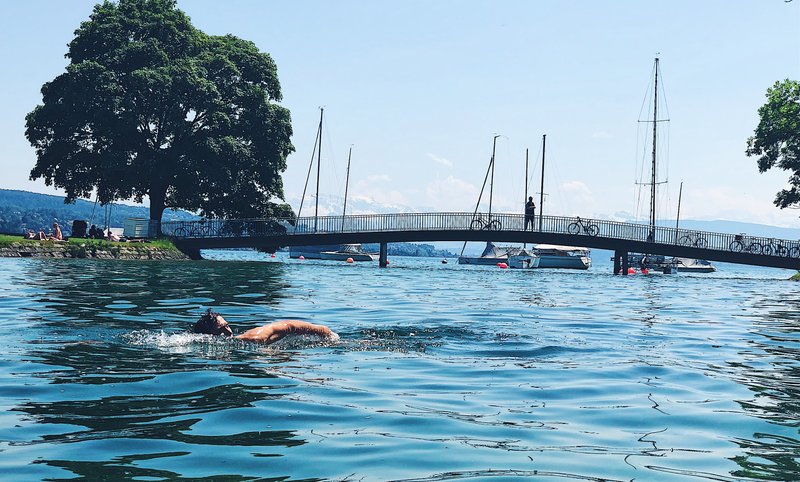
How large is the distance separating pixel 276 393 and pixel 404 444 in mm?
2400

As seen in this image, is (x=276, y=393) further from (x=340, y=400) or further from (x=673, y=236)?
(x=673, y=236)

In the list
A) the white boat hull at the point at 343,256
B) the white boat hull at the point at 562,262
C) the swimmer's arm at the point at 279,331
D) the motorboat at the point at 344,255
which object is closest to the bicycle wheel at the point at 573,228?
the white boat hull at the point at 562,262

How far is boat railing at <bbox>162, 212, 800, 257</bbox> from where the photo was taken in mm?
50750

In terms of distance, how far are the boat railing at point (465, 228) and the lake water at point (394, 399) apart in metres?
33.8

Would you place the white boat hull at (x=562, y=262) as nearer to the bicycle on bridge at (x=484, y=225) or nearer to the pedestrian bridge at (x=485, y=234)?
the pedestrian bridge at (x=485, y=234)

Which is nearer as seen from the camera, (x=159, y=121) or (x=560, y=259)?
(x=159, y=121)

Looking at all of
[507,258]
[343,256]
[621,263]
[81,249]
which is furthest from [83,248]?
[343,256]

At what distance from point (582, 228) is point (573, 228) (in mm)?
714

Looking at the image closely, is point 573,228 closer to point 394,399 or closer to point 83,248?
point 83,248

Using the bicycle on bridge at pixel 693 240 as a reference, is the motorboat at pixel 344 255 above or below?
below

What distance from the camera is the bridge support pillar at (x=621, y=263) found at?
55438mm

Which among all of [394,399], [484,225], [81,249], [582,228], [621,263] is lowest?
[394,399]

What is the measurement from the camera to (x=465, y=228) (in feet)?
170

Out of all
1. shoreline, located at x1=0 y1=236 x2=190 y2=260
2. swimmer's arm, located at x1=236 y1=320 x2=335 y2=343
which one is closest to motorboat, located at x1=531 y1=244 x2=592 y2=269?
shoreline, located at x1=0 y1=236 x2=190 y2=260
